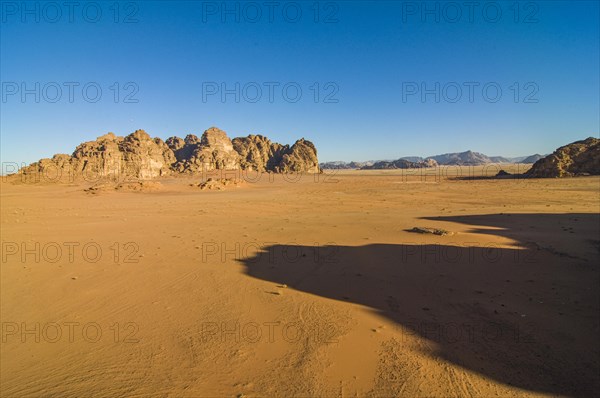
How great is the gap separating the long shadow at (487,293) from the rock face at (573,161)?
39.3m

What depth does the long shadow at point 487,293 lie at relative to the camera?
12.5 feet

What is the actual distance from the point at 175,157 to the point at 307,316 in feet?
209

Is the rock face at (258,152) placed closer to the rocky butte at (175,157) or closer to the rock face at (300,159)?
the rocky butte at (175,157)

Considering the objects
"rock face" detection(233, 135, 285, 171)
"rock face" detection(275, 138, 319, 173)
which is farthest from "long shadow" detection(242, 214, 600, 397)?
"rock face" detection(275, 138, 319, 173)

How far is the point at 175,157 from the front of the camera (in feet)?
205

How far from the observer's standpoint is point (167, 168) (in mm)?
53438

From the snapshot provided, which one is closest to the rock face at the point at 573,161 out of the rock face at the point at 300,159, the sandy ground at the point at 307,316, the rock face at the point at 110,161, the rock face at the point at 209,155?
the sandy ground at the point at 307,316

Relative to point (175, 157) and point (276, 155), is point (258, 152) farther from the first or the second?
point (175, 157)

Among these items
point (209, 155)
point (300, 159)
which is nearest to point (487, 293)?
point (209, 155)

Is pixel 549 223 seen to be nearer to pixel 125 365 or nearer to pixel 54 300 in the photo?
pixel 125 365

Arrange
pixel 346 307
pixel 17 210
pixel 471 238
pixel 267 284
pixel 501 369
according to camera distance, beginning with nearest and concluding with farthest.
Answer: pixel 501 369 → pixel 346 307 → pixel 267 284 → pixel 471 238 → pixel 17 210

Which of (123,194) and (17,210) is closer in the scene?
(17,210)

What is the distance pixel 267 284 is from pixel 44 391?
361cm

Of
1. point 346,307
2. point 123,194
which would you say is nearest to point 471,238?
point 346,307
